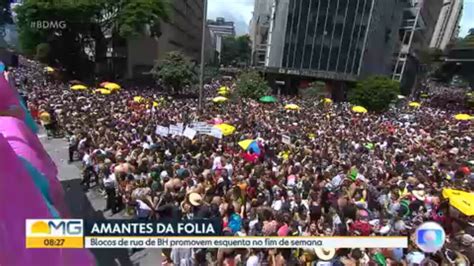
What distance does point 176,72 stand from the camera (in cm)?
4069

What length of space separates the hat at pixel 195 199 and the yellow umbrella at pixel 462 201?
487cm

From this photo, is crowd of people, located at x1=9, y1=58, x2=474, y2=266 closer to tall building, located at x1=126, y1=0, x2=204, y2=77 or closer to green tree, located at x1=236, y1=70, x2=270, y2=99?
green tree, located at x1=236, y1=70, x2=270, y2=99

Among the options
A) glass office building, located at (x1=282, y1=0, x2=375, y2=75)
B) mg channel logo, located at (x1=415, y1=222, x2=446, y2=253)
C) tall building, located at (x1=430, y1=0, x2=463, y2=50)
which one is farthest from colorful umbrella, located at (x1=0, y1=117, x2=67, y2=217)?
tall building, located at (x1=430, y1=0, x2=463, y2=50)

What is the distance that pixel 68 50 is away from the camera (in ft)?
143

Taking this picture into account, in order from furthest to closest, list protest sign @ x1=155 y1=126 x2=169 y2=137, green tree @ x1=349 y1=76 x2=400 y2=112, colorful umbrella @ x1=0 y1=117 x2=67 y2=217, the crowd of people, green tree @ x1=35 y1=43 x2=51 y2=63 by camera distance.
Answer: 1. green tree @ x1=35 y1=43 x2=51 y2=63
2. green tree @ x1=349 y1=76 x2=400 y2=112
3. protest sign @ x1=155 y1=126 x2=169 y2=137
4. the crowd of people
5. colorful umbrella @ x1=0 y1=117 x2=67 y2=217

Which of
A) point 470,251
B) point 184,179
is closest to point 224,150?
point 184,179

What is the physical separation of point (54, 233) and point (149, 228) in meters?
0.99

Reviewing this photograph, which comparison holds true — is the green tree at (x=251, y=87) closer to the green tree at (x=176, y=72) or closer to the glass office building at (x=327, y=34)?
the green tree at (x=176, y=72)

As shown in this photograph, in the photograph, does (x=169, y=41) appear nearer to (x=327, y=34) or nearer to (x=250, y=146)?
(x=327, y=34)

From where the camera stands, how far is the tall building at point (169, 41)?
53188 mm

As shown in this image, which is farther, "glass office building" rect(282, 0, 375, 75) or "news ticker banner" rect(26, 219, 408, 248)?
"glass office building" rect(282, 0, 375, 75)

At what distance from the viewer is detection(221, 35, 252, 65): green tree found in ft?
482

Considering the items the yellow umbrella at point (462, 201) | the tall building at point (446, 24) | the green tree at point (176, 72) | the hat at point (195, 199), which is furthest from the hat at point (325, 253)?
the tall building at point (446, 24)

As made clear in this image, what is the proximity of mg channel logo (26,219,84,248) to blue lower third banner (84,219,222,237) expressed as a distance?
0.11 metres
